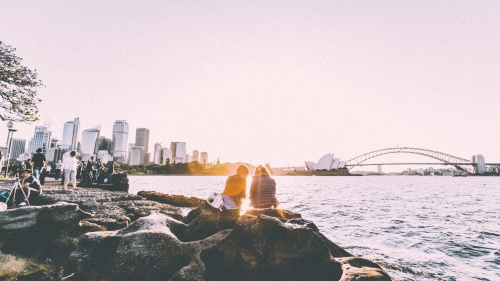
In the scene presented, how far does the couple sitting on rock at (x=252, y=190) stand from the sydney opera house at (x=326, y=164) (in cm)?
17784

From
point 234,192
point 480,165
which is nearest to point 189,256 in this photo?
point 234,192

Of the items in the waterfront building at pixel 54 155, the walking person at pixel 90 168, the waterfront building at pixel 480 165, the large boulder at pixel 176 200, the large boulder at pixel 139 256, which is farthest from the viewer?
the waterfront building at pixel 480 165

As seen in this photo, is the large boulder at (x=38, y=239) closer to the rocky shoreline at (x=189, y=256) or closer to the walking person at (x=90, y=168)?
the rocky shoreline at (x=189, y=256)

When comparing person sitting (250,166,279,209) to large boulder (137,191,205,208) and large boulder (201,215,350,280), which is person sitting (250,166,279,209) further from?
Result: large boulder (137,191,205,208)

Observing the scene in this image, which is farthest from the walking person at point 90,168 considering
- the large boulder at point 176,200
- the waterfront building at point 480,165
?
the waterfront building at point 480,165

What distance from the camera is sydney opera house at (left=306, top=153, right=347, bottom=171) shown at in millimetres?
179875

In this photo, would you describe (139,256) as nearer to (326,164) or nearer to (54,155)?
(54,155)

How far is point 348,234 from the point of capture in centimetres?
1401

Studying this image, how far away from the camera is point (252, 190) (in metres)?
8.29

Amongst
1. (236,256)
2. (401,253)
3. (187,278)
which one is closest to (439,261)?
(401,253)

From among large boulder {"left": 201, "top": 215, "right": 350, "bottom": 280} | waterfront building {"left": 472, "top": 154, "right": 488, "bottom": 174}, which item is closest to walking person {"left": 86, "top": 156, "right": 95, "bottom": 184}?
large boulder {"left": 201, "top": 215, "right": 350, "bottom": 280}

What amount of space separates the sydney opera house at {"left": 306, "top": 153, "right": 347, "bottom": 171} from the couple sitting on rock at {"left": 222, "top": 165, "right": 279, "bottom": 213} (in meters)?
178

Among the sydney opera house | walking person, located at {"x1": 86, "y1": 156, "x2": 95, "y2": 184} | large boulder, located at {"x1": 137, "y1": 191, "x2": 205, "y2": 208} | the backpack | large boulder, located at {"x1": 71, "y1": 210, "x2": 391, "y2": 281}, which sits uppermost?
the sydney opera house

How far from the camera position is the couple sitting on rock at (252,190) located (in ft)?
25.2
